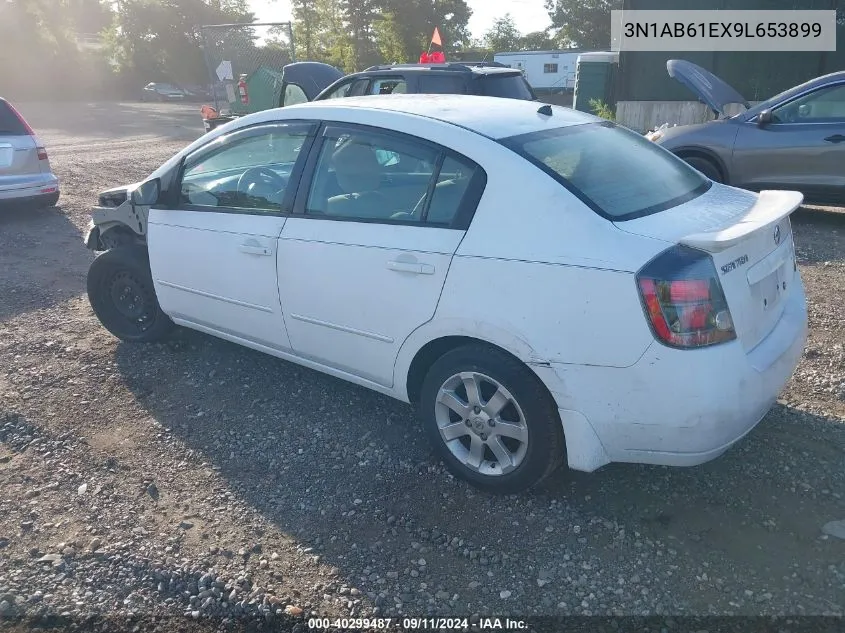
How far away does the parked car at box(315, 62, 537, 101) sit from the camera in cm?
863

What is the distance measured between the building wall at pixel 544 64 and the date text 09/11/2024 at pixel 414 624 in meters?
38.7

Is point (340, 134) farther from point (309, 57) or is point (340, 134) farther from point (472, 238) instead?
point (309, 57)

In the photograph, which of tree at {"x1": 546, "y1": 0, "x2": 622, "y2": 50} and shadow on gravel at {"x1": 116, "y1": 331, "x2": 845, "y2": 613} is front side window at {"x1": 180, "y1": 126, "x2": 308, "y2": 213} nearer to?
shadow on gravel at {"x1": 116, "y1": 331, "x2": 845, "y2": 613}

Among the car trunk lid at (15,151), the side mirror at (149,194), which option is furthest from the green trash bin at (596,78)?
the side mirror at (149,194)

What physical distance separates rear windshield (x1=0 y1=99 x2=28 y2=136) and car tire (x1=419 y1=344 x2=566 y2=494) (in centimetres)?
799

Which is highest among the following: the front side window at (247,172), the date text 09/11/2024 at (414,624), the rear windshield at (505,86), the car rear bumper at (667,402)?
the rear windshield at (505,86)

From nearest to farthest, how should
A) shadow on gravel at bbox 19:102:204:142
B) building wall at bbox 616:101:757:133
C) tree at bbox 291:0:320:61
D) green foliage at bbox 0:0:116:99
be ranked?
building wall at bbox 616:101:757:133, shadow on gravel at bbox 19:102:204:142, tree at bbox 291:0:320:61, green foliage at bbox 0:0:116:99

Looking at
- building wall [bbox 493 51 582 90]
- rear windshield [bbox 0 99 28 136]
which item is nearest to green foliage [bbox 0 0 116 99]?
building wall [bbox 493 51 582 90]

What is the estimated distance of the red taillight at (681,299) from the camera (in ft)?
8.39

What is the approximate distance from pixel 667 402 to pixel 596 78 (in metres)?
14.5

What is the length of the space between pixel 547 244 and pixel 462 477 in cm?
120

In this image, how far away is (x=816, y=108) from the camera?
291 inches

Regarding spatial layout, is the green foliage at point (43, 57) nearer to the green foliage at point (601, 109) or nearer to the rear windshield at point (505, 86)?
the green foliage at point (601, 109)

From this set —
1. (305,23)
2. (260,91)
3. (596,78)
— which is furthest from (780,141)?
(305,23)
